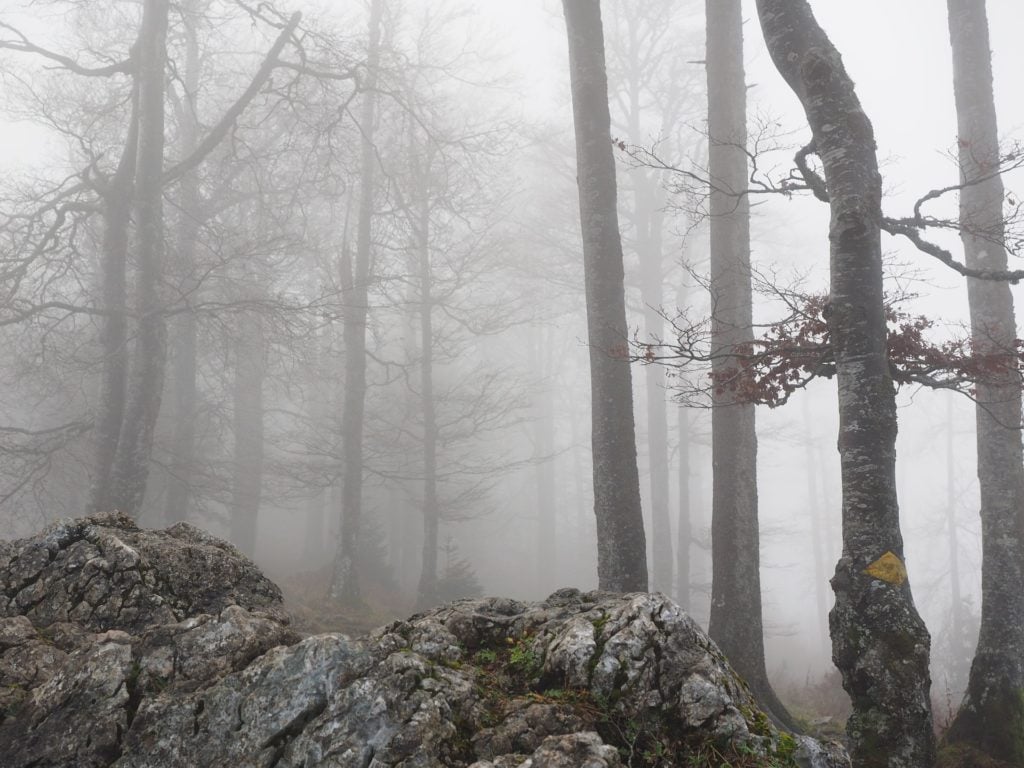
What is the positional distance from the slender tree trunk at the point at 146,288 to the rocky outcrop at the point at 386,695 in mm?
7787

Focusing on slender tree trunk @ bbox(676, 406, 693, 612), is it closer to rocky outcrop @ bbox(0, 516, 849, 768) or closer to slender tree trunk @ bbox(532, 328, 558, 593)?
slender tree trunk @ bbox(532, 328, 558, 593)

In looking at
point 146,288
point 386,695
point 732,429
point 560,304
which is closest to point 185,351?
point 146,288

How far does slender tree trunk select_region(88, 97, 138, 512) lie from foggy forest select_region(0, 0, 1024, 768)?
1.9 inches

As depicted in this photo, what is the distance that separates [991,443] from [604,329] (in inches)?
159

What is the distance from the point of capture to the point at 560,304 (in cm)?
2361

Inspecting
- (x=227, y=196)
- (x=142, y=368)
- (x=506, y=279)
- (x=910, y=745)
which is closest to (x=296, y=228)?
(x=227, y=196)

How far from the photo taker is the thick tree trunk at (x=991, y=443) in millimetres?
5668

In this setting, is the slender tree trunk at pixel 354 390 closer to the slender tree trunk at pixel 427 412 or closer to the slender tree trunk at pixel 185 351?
the slender tree trunk at pixel 427 412

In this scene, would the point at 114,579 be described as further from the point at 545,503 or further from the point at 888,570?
the point at 545,503

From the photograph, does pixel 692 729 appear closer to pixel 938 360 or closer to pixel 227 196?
pixel 938 360

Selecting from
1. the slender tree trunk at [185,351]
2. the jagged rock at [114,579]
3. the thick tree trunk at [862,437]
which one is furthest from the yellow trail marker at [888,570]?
the slender tree trunk at [185,351]

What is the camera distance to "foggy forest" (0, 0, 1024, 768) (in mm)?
4598

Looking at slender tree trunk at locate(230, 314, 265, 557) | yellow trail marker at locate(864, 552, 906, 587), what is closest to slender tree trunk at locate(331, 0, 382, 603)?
slender tree trunk at locate(230, 314, 265, 557)

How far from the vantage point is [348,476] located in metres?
14.4
